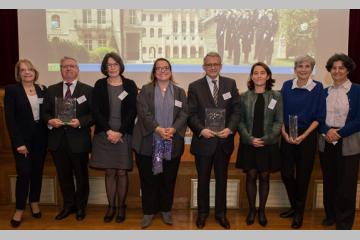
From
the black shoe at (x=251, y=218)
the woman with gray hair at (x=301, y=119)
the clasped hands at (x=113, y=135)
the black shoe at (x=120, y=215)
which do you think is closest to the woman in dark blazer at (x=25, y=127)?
the clasped hands at (x=113, y=135)

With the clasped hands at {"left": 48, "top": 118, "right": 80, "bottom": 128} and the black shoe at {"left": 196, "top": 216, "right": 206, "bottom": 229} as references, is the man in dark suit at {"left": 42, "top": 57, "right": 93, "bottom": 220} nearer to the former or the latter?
the clasped hands at {"left": 48, "top": 118, "right": 80, "bottom": 128}

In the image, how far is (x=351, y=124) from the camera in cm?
305

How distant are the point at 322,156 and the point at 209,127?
105 centimetres

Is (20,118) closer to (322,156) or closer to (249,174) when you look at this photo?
(249,174)

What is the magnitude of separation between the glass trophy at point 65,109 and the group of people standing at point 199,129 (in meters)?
0.05

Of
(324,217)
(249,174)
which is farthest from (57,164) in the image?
(324,217)

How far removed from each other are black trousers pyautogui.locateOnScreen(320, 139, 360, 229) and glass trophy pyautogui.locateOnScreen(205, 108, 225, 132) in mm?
934

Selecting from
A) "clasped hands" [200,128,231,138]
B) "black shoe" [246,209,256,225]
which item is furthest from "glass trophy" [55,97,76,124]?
"black shoe" [246,209,256,225]

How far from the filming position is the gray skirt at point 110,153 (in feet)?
11.0

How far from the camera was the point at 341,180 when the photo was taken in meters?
3.18

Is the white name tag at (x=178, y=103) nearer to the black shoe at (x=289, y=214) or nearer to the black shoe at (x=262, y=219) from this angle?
the black shoe at (x=262, y=219)

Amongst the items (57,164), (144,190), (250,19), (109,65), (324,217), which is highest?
(250,19)

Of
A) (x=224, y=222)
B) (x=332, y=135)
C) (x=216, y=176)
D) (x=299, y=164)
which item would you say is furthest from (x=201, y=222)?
(x=332, y=135)

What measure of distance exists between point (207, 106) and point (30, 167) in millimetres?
1709
